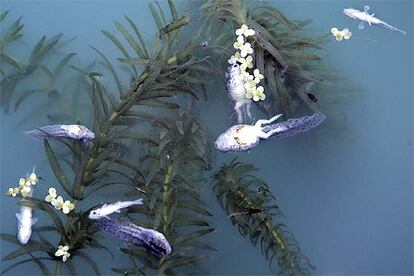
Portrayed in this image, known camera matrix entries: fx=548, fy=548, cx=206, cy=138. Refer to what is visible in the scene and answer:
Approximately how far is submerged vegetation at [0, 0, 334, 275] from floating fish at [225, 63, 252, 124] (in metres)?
0.06

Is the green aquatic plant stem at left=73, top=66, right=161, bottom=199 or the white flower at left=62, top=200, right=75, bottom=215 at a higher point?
the green aquatic plant stem at left=73, top=66, right=161, bottom=199

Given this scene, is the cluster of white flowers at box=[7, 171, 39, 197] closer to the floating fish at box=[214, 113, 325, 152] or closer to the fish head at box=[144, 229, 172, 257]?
the fish head at box=[144, 229, 172, 257]

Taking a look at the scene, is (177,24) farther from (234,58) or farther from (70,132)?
(70,132)

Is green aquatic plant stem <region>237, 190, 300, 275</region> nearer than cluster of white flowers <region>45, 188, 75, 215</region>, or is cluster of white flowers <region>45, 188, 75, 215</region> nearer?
cluster of white flowers <region>45, 188, 75, 215</region>

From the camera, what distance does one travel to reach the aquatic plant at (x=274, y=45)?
1280 mm

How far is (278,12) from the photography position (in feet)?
4.34

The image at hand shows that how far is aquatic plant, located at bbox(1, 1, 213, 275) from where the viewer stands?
1256 mm

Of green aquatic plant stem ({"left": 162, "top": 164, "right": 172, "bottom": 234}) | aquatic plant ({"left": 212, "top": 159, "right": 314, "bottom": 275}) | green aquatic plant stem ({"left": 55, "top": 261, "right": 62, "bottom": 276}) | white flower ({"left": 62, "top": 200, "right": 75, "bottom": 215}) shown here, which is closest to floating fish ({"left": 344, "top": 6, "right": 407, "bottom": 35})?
aquatic plant ({"left": 212, "top": 159, "right": 314, "bottom": 275})

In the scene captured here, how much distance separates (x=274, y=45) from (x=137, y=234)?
0.54 m

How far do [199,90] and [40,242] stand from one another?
0.53 metres

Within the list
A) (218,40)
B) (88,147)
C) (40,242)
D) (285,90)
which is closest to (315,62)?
(285,90)

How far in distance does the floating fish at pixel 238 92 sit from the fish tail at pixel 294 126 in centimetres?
10

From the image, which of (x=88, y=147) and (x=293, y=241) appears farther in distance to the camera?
(x=293, y=241)

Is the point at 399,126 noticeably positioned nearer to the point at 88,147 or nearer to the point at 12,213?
the point at 88,147
